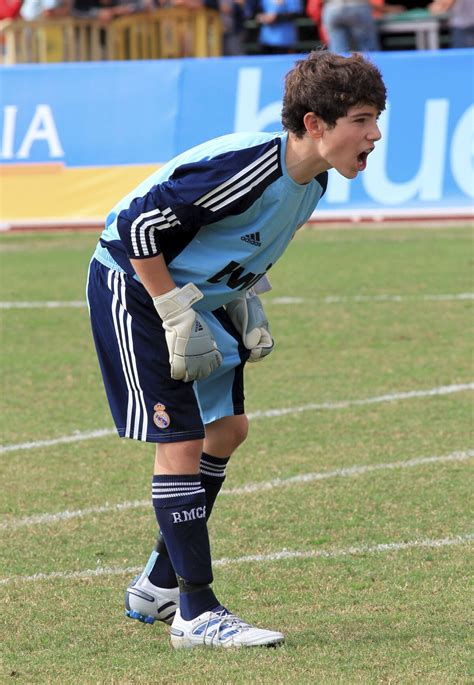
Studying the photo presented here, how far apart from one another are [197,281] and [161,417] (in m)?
0.45

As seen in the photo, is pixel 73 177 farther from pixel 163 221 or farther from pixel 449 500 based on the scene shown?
pixel 163 221

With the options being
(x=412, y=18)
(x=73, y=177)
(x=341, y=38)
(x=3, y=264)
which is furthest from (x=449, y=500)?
(x=412, y=18)

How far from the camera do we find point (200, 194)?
398cm

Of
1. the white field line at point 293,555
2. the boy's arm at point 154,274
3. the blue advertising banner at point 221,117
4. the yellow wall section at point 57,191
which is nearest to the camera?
the boy's arm at point 154,274

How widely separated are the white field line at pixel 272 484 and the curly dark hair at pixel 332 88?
2.26 m

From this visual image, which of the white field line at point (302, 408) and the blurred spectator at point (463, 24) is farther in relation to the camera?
the blurred spectator at point (463, 24)

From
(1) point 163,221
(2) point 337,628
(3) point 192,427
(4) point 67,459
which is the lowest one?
(4) point 67,459


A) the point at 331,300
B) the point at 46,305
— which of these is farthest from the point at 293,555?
the point at 46,305

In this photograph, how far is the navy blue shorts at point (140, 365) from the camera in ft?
13.8

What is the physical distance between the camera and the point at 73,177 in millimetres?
14242

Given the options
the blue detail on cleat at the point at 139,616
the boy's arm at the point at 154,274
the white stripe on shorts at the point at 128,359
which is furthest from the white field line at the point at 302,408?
the boy's arm at the point at 154,274

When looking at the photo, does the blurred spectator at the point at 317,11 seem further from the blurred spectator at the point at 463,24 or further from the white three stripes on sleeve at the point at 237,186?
the white three stripes on sleeve at the point at 237,186

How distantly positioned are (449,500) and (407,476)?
1.36 feet

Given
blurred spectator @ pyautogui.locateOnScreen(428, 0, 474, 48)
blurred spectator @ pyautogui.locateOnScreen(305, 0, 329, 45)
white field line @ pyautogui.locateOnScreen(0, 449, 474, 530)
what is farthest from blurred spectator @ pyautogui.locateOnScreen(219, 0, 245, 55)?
white field line @ pyautogui.locateOnScreen(0, 449, 474, 530)
